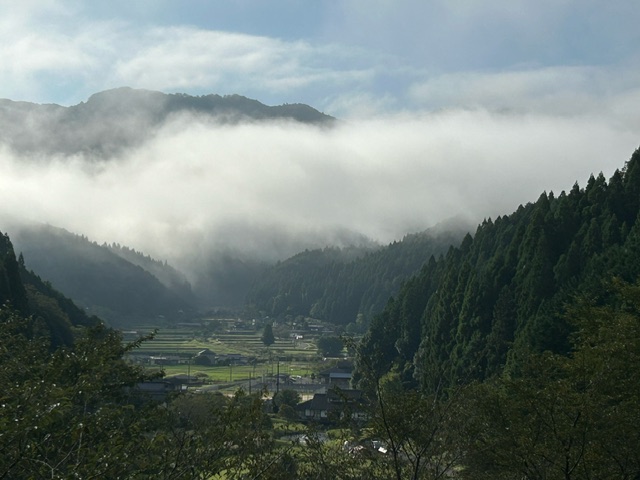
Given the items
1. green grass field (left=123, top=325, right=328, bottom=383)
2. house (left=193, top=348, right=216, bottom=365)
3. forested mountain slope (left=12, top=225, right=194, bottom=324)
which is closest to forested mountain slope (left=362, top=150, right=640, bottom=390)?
green grass field (left=123, top=325, right=328, bottom=383)

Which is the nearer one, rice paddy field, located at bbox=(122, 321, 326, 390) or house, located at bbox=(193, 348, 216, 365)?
rice paddy field, located at bbox=(122, 321, 326, 390)

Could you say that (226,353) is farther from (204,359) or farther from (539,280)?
(539,280)

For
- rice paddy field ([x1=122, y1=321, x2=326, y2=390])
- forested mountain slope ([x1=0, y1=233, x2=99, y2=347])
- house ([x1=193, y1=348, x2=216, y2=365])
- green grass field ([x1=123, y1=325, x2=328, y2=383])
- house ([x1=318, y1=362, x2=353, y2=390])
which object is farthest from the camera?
house ([x1=193, y1=348, x2=216, y2=365])

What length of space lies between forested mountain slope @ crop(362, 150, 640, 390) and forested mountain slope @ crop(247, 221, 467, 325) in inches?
3491

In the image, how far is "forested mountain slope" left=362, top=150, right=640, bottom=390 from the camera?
3241 cm

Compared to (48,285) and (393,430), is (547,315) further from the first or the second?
(48,285)

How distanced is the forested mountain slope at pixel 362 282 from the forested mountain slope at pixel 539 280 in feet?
291

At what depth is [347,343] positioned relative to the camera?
48.2 feet

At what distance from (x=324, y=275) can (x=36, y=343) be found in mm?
153763

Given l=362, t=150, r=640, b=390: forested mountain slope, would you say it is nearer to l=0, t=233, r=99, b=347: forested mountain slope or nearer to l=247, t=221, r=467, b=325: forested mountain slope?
l=0, t=233, r=99, b=347: forested mountain slope

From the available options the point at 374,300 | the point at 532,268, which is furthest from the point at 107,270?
the point at 532,268

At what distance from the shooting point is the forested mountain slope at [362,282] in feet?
478

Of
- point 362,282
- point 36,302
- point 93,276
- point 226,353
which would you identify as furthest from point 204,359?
point 93,276

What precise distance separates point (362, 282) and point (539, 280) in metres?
116
